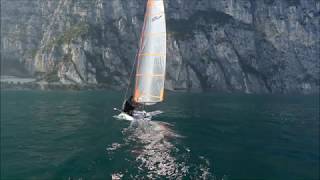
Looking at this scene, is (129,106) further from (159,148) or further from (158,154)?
(158,154)

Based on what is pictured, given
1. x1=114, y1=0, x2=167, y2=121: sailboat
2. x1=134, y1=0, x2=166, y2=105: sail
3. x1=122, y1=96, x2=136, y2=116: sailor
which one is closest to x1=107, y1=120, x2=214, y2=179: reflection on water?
x1=122, y1=96, x2=136, y2=116: sailor

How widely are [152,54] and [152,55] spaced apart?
16cm

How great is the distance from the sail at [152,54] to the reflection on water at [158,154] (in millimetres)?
5983

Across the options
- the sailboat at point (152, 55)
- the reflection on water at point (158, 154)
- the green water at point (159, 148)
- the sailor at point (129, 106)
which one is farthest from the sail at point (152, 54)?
the green water at point (159, 148)

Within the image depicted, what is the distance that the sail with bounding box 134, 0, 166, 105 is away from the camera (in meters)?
60.3

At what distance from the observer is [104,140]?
53.2 m

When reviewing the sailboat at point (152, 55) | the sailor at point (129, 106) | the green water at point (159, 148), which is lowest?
the green water at point (159, 148)

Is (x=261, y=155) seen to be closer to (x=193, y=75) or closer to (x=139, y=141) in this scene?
(x=139, y=141)

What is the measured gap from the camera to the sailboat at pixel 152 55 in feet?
198

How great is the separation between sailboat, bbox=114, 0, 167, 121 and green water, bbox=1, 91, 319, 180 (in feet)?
19.3

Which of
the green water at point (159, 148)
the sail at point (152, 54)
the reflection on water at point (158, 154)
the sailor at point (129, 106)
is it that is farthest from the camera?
the sailor at point (129, 106)

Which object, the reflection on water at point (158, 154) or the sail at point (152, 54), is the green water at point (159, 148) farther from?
the sail at point (152, 54)

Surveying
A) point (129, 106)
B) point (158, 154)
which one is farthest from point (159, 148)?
point (129, 106)

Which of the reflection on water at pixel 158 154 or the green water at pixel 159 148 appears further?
the green water at pixel 159 148
